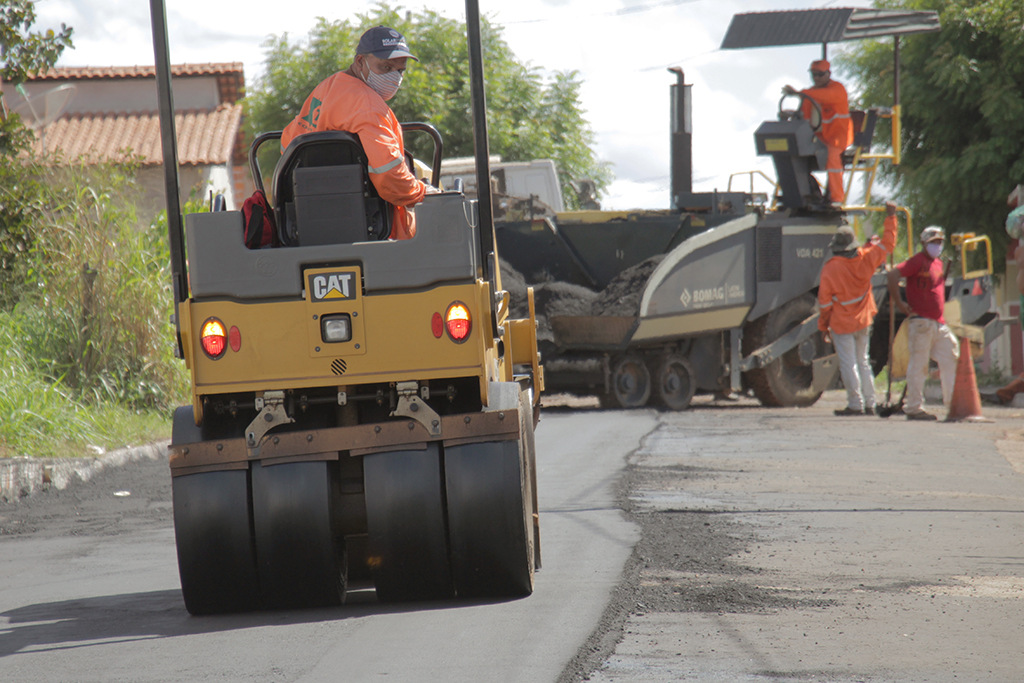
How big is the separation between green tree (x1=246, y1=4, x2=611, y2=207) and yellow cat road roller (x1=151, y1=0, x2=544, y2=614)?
1959 centimetres

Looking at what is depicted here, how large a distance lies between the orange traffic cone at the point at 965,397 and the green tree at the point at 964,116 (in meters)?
10.2

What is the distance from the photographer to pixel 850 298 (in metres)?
12.8

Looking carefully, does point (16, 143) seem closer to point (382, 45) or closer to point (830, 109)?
point (382, 45)

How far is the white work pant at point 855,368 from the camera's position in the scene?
1268cm

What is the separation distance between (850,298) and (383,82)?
8.88m

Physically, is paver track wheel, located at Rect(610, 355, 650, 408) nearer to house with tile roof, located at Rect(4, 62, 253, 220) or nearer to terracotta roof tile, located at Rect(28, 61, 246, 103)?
house with tile roof, located at Rect(4, 62, 253, 220)

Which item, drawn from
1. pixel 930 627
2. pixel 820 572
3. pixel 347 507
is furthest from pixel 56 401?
pixel 930 627

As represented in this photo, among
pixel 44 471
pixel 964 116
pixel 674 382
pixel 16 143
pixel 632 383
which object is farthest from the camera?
pixel 964 116

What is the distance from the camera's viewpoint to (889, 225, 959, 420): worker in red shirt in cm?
1252

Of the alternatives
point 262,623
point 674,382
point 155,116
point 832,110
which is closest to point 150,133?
point 155,116

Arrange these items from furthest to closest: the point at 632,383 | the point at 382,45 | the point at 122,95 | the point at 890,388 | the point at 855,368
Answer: the point at 122,95 → the point at 890,388 → the point at 632,383 → the point at 855,368 → the point at 382,45

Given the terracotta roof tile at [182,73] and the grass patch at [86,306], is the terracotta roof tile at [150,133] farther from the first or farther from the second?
the grass patch at [86,306]

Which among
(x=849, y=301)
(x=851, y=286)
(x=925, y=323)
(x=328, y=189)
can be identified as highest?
(x=328, y=189)

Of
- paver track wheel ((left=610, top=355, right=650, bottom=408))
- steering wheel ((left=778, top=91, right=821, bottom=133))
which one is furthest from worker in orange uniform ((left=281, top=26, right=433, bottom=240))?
steering wheel ((left=778, top=91, right=821, bottom=133))
